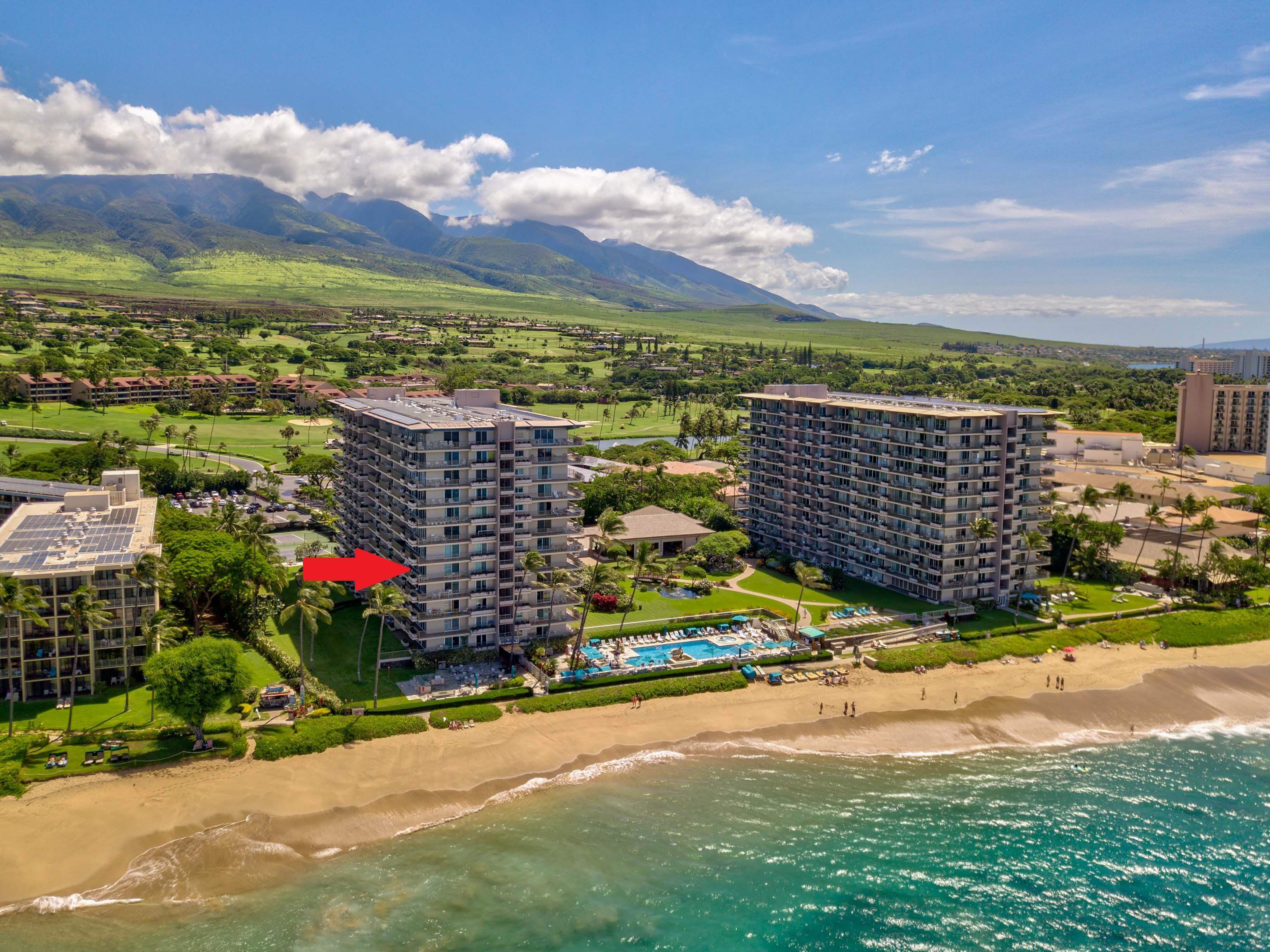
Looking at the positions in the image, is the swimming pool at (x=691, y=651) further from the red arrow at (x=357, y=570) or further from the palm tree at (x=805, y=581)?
the red arrow at (x=357, y=570)

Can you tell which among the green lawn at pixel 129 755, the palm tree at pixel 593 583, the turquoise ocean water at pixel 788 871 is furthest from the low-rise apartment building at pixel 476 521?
the turquoise ocean water at pixel 788 871

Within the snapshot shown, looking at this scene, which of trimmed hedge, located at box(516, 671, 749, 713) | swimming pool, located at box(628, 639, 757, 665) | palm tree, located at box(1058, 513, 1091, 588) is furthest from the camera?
palm tree, located at box(1058, 513, 1091, 588)

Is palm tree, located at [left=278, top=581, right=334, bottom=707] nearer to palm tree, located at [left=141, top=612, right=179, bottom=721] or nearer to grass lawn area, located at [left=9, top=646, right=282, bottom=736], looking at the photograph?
grass lawn area, located at [left=9, top=646, right=282, bottom=736]

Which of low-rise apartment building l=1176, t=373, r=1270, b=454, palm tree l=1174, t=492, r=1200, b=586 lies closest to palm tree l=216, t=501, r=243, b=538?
palm tree l=1174, t=492, r=1200, b=586

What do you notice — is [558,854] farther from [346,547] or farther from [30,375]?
[30,375]

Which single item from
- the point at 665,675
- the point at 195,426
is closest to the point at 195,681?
the point at 665,675

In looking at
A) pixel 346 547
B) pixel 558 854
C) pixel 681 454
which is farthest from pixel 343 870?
pixel 681 454
